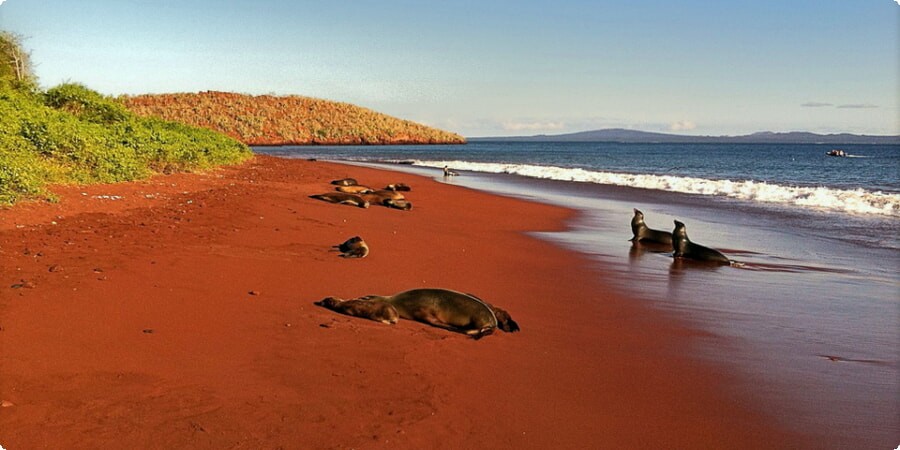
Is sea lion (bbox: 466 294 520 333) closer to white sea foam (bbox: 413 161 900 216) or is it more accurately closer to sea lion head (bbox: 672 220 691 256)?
sea lion head (bbox: 672 220 691 256)

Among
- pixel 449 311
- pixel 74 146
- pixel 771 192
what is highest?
pixel 74 146

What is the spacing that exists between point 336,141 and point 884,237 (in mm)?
79584

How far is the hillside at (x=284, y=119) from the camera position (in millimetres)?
81625

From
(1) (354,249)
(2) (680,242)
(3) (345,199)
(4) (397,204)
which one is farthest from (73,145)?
(2) (680,242)

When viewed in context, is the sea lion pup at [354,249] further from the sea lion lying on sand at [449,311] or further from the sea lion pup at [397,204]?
the sea lion pup at [397,204]

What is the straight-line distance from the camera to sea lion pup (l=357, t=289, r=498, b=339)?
5605mm

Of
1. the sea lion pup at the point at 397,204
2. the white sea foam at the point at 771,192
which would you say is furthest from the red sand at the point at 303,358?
the white sea foam at the point at 771,192

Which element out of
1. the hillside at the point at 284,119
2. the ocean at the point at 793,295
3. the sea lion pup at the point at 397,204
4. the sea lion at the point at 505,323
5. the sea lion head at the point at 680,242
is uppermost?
the hillside at the point at 284,119

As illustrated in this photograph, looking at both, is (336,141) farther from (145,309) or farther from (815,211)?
(145,309)

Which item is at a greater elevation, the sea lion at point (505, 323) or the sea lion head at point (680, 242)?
the sea lion head at point (680, 242)

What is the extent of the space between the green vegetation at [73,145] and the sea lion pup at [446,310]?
6.12 meters

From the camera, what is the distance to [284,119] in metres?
88.8

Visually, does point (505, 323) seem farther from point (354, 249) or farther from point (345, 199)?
point (345, 199)

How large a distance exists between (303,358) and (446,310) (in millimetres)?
1559
